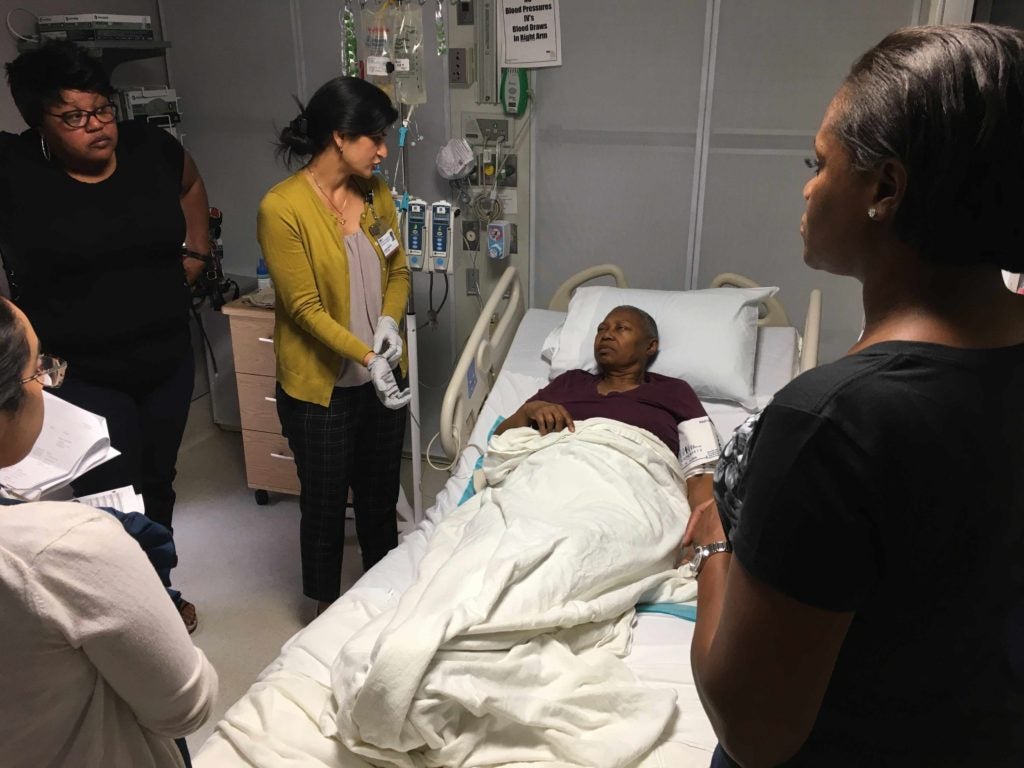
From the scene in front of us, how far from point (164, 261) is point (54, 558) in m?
1.63

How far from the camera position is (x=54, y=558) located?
2.68 feet

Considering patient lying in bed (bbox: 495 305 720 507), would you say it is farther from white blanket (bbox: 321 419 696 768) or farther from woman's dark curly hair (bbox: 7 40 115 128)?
woman's dark curly hair (bbox: 7 40 115 128)

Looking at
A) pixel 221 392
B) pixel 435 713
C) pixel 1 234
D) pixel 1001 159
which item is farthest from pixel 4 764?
pixel 221 392

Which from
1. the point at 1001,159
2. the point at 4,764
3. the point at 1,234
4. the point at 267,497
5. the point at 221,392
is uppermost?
the point at 1001,159

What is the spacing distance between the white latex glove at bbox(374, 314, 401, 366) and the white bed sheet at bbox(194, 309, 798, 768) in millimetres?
411

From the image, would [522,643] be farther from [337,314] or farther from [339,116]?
[339,116]

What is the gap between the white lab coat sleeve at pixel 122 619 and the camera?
32.6 inches

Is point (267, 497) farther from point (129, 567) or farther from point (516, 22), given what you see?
point (129, 567)

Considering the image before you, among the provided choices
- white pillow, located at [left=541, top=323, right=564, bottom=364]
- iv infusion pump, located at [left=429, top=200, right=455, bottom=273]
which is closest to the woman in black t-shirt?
iv infusion pump, located at [left=429, top=200, right=455, bottom=273]

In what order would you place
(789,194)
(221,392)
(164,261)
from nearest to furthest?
(164,261), (789,194), (221,392)

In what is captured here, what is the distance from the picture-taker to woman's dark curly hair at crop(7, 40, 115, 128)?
196 cm

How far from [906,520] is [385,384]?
5.70 ft

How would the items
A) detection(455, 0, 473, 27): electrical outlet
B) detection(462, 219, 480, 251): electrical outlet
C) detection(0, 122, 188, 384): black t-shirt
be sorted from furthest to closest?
detection(462, 219, 480, 251): electrical outlet → detection(455, 0, 473, 27): electrical outlet → detection(0, 122, 188, 384): black t-shirt

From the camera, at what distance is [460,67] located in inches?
116
